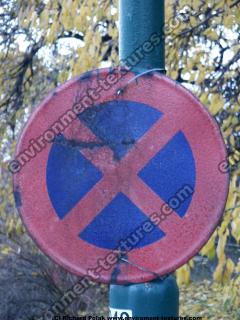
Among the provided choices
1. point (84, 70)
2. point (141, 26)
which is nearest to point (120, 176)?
point (141, 26)

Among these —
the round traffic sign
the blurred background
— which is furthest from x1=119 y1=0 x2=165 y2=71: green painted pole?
the blurred background

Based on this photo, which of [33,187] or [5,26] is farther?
[5,26]

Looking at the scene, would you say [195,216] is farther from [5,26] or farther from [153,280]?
[5,26]

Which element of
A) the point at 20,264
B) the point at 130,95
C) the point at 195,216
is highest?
the point at 130,95

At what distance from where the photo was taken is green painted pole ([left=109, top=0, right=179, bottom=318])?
6.20ft

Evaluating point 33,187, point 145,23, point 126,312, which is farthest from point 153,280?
point 145,23

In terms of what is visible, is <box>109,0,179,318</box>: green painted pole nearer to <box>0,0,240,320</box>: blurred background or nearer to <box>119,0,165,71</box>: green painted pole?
<box>119,0,165,71</box>: green painted pole

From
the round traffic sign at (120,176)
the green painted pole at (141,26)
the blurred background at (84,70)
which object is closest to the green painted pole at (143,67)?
the green painted pole at (141,26)

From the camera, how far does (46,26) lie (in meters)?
4.67

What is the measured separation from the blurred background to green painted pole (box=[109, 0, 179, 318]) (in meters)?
1.20

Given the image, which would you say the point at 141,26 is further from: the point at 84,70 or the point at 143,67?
the point at 84,70

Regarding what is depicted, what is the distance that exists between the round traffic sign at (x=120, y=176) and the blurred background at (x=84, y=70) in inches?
50.9

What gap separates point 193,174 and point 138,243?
228 millimetres

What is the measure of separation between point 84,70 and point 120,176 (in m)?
2.16
